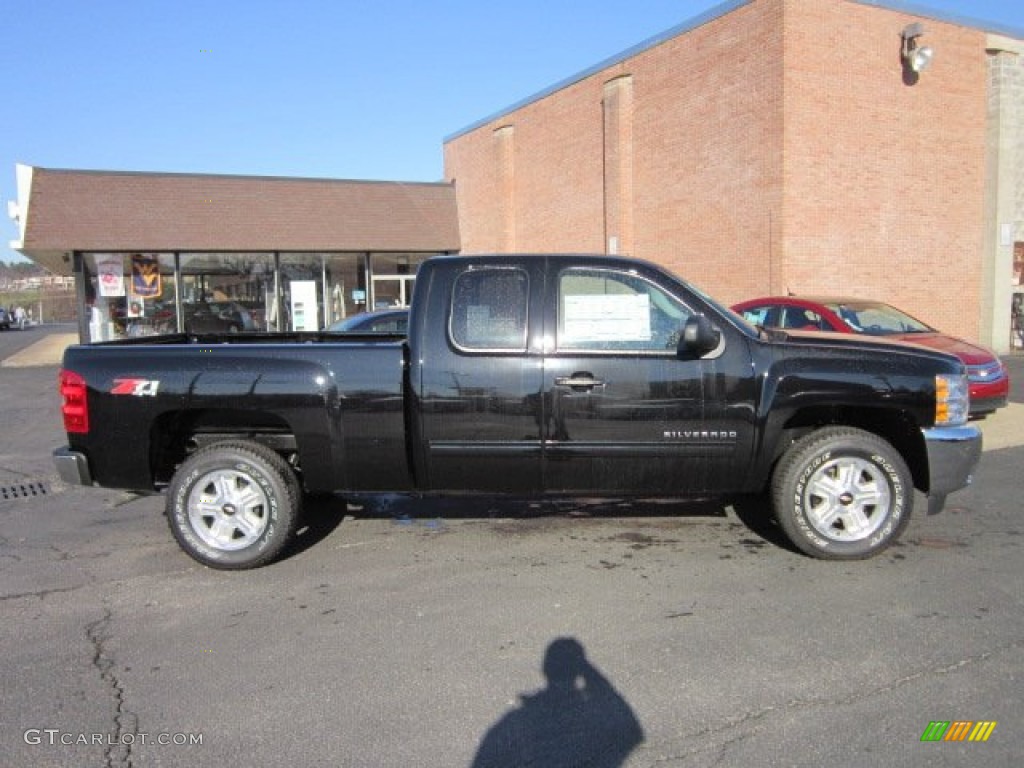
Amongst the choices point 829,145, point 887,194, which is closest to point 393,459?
point 829,145

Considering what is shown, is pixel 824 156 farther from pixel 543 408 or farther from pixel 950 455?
pixel 543 408

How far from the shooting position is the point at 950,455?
4797 millimetres

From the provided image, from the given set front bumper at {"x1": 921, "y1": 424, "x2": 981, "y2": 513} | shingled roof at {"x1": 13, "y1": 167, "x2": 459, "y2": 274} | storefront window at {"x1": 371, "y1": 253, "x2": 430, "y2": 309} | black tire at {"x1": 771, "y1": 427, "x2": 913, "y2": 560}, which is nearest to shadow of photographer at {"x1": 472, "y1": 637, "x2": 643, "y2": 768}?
black tire at {"x1": 771, "y1": 427, "x2": 913, "y2": 560}

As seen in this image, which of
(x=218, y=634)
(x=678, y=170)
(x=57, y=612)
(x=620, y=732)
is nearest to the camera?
(x=620, y=732)

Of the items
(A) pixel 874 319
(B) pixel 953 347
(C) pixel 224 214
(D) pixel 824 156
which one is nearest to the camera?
(B) pixel 953 347

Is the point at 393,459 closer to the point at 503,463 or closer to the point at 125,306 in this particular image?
the point at 503,463

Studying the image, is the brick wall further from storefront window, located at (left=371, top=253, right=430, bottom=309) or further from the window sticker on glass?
the window sticker on glass

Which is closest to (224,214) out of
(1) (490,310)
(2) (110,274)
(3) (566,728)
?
(2) (110,274)

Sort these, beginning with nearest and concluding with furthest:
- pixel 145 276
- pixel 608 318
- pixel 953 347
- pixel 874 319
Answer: pixel 608 318 < pixel 953 347 < pixel 874 319 < pixel 145 276

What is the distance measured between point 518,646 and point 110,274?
19.9m

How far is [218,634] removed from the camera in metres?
4.06

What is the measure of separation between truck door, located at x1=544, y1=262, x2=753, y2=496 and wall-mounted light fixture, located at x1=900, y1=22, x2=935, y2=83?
15.6 m

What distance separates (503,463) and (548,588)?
81 centimetres

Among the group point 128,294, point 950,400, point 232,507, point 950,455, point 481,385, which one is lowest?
point 232,507
